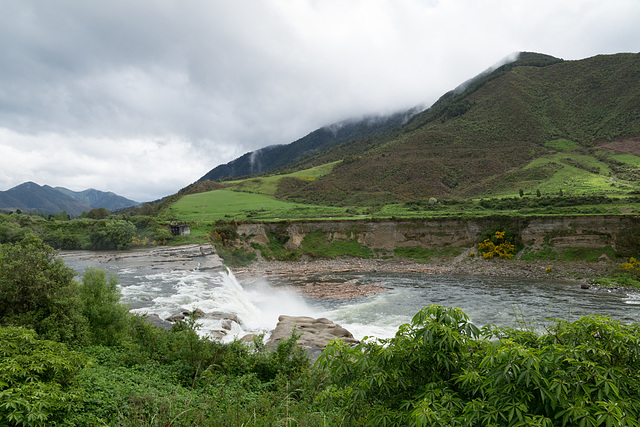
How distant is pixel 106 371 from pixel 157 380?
1292mm

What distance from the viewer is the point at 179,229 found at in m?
56.1

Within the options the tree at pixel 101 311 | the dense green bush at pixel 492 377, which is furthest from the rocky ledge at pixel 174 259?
the dense green bush at pixel 492 377

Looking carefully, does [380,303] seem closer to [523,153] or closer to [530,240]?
[530,240]

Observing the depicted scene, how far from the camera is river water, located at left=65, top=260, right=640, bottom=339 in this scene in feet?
70.9

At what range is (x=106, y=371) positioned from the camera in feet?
28.0

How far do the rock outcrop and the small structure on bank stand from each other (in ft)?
133

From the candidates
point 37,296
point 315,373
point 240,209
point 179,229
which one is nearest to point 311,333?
point 315,373

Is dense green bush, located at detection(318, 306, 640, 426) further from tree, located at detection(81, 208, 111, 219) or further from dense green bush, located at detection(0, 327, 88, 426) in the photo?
tree, located at detection(81, 208, 111, 219)

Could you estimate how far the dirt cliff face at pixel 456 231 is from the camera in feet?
133

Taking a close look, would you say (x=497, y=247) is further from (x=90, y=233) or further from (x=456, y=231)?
(x=90, y=233)

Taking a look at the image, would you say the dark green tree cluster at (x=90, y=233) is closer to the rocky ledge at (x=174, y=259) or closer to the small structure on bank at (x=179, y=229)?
the small structure on bank at (x=179, y=229)

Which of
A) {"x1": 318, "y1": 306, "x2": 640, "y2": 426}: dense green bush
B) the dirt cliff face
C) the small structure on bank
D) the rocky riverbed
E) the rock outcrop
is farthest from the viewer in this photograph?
the small structure on bank

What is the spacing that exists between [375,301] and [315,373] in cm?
2447

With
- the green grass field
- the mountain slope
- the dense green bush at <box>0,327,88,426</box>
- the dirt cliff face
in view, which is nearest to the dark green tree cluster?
the dirt cliff face
